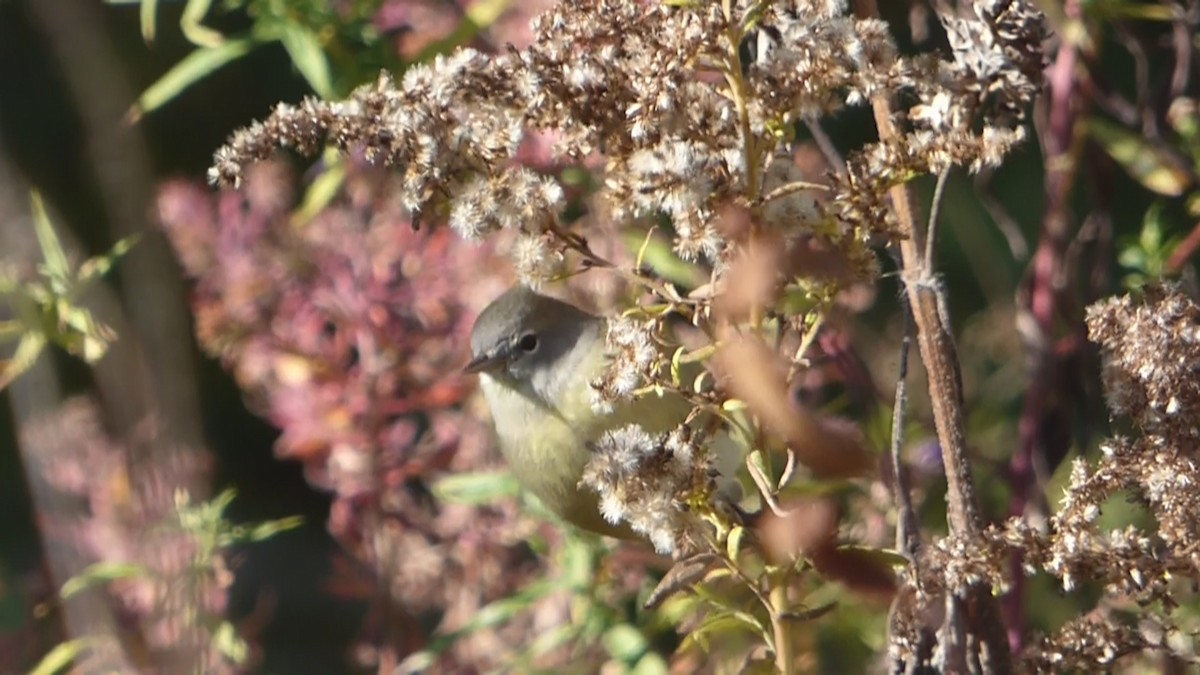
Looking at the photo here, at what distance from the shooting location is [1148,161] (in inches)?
52.0

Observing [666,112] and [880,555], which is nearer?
[666,112]

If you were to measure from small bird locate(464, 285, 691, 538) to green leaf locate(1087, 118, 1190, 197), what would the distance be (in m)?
0.48

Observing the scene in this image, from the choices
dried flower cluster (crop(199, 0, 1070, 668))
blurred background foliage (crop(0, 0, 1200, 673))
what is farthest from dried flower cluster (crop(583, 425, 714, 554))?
blurred background foliage (crop(0, 0, 1200, 673))

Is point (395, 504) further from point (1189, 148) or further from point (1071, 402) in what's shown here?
point (1189, 148)

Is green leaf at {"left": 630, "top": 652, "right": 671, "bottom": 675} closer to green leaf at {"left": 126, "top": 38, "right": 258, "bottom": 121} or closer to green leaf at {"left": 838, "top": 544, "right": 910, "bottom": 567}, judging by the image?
green leaf at {"left": 838, "top": 544, "right": 910, "bottom": 567}

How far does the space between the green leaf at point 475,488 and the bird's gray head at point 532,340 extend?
0.12 meters

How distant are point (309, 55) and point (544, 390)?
0.47m

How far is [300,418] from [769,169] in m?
0.94

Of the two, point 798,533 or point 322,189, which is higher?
point 322,189

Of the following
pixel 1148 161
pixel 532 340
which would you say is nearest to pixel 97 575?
pixel 532 340

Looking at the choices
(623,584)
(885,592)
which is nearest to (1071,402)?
(623,584)

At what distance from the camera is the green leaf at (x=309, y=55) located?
127cm

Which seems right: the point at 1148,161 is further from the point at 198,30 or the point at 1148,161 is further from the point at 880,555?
the point at 198,30

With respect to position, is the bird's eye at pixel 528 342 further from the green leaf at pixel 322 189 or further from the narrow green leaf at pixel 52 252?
the narrow green leaf at pixel 52 252
